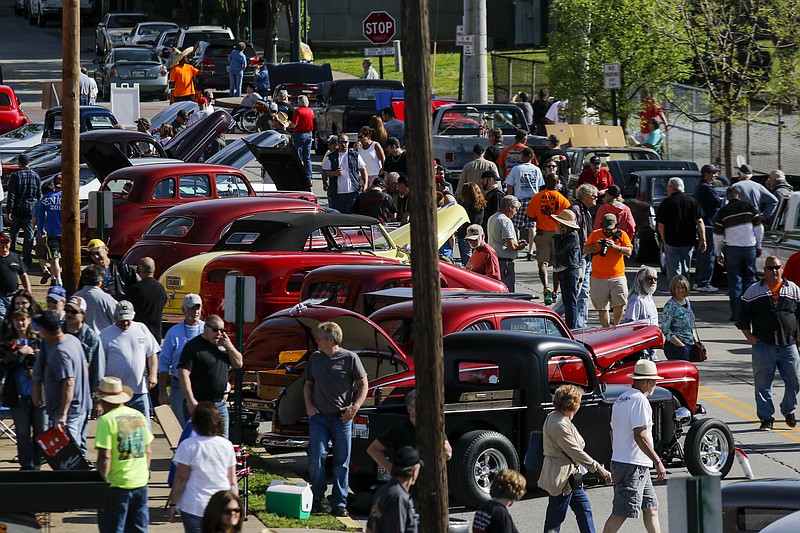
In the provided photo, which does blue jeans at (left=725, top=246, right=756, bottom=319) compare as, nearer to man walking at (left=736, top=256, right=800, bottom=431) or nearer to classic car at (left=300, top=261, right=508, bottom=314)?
man walking at (left=736, top=256, right=800, bottom=431)

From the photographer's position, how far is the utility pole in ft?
112

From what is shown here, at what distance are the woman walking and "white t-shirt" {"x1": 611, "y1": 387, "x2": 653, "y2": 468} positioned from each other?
289 mm

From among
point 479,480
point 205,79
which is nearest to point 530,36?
point 205,79

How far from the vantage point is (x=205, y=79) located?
46.1m

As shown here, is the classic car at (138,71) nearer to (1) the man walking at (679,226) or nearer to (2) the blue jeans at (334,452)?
(1) the man walking at (679,226)

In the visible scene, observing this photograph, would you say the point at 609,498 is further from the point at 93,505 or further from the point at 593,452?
the point at 93,505

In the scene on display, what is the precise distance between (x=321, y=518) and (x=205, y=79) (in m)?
36.3

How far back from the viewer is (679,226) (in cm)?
2022

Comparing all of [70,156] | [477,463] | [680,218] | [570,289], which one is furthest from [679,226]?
[477,463]

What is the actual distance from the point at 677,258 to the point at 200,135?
387 inches

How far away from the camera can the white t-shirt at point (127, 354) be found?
12.1 meters

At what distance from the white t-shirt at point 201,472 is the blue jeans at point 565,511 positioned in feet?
8.41

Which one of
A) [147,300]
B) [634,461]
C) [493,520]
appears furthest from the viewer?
[147,300]

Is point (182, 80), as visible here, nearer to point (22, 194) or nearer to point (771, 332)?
point (22, 194)
